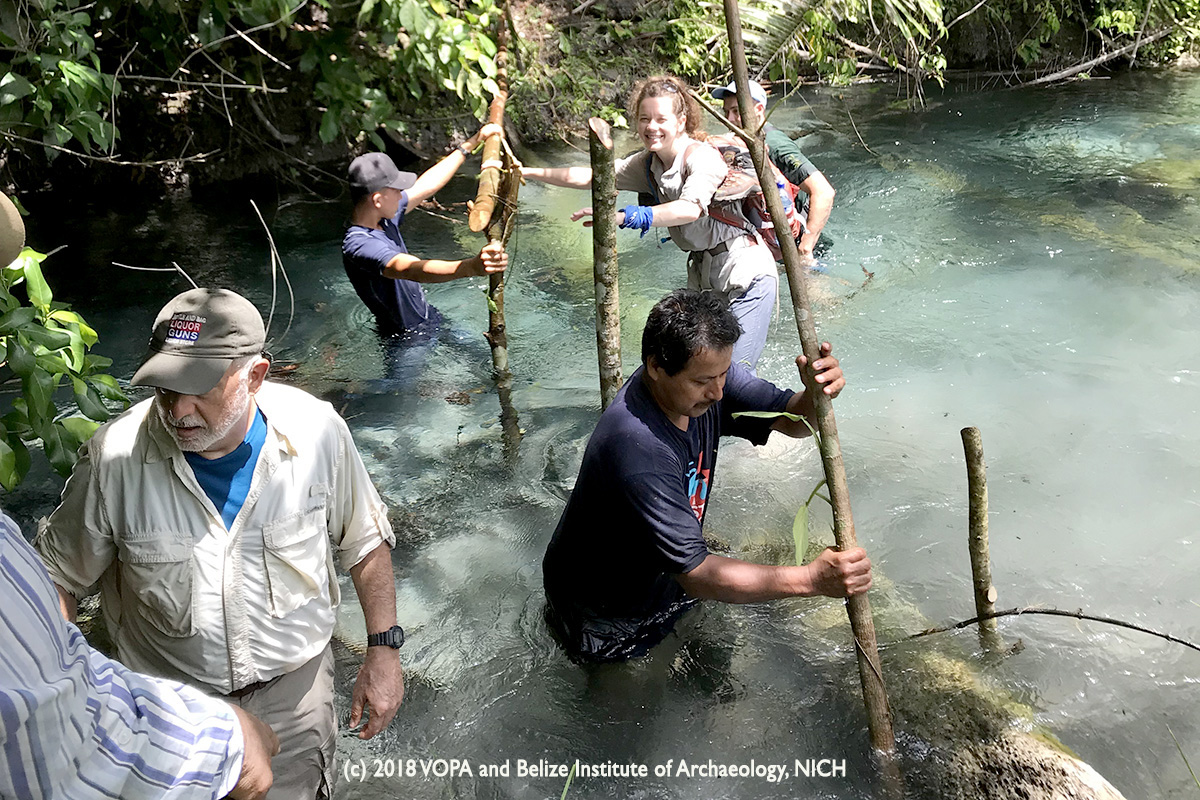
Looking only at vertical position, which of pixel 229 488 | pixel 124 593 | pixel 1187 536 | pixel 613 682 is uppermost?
pixel 229 488

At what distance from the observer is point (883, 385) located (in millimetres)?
6379

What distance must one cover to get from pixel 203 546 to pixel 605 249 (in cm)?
251

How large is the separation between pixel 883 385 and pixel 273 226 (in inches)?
233

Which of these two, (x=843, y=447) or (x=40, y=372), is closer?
(x=40, y=372)

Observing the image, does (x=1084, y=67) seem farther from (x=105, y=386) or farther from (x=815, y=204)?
(x=105, y=386)

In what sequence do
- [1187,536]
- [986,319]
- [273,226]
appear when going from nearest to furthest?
1. [1187,536]
2. [986,319]
3. [273,226]

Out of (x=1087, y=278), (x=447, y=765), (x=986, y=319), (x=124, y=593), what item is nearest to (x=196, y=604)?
(x=124, y=593)

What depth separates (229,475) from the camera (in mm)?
2611

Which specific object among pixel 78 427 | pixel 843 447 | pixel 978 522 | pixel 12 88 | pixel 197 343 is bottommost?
pixel 843 447

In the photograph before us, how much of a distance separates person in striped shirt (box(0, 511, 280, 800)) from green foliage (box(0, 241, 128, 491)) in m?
1.63

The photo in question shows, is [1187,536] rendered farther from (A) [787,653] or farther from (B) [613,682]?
(B) [613,682]

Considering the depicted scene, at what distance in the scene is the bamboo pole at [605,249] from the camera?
13.9 ft

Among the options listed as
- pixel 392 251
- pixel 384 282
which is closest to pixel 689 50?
pixel 384 282

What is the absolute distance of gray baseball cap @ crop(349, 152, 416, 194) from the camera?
5.45 m
